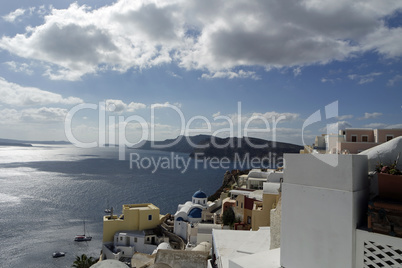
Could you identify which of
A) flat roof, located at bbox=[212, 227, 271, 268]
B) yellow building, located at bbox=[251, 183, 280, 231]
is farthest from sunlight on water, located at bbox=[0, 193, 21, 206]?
flat roof, located at bbox=[212, 227, 271, 268]

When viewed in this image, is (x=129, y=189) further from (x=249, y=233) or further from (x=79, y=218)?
(x=249, y=233)

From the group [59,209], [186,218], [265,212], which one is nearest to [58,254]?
[186,218]

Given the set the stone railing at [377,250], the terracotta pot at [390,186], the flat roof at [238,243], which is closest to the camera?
the stone railing at [377,250]

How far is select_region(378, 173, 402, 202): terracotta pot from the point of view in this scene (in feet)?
15.0

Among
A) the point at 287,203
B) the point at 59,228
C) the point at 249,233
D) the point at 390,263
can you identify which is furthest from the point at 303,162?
the point at 59,228

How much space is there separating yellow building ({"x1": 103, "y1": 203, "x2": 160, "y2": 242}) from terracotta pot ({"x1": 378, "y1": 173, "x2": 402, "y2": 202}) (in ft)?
80.7

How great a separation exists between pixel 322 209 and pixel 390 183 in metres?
1.23

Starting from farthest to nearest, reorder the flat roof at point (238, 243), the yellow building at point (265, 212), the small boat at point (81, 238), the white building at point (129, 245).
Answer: the small boat at point (81, 238) → the white building at point (129, 245) → the yellow building at point (265, 212) → the flat roof at point (238, 243)

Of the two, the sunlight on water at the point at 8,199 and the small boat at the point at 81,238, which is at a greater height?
the sunlight on water at the point at 8,199

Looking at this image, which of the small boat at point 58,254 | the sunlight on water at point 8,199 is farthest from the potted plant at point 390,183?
the sunlight on water at point 8,199

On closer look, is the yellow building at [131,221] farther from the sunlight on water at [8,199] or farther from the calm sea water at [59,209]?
the sunlight on water at [8,199]

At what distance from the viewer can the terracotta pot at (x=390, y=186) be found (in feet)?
15.0

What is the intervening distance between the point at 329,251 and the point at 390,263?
89 centimetres

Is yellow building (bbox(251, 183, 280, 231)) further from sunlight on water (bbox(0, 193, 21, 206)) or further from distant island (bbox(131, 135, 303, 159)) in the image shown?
distant island (bbox(131, 135, 303, 159))
